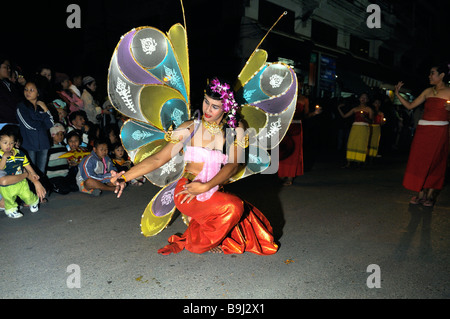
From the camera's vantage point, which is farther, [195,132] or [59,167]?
[59,167]

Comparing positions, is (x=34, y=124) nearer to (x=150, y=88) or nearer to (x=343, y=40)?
(x=150, y=88)

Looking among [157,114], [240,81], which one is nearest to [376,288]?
[240,81]

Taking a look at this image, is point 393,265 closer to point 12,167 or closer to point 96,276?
point 96,276

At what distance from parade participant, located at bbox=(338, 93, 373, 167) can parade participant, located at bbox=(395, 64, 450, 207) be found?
315 centimetres

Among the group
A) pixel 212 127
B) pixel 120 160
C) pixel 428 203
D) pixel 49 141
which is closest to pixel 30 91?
pixel 49 141

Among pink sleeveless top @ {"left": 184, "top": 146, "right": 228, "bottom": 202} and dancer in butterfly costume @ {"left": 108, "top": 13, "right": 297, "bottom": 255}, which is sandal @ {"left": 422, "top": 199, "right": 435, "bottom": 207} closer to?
dancer in butterfly costume @ {"left": 108, "top": 13, "right": 297, "bottom": 255}

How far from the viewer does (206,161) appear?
2652 mm

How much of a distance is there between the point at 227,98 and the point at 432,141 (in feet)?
10.5

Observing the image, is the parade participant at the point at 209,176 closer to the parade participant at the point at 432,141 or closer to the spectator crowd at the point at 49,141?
the spectator crowd at the point at 49,141

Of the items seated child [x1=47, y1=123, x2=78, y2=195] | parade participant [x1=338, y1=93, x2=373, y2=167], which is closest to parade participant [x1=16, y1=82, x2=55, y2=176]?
seated child [x1=47, y1=123, x2=78, y2=195]

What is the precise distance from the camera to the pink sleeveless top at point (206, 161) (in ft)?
8.69

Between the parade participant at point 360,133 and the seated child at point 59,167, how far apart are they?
19.5ft


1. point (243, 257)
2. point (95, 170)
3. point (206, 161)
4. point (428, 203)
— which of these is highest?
point (206, 161)
